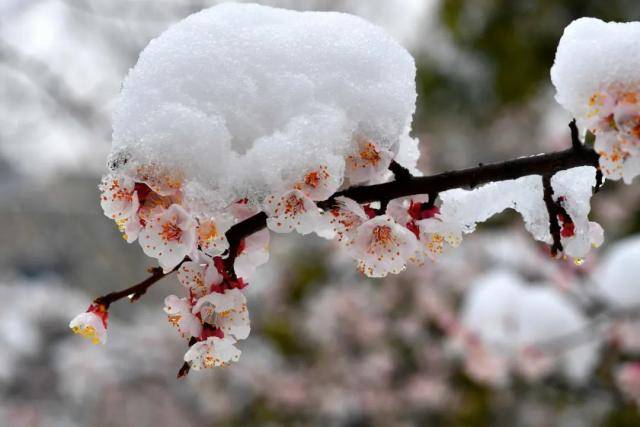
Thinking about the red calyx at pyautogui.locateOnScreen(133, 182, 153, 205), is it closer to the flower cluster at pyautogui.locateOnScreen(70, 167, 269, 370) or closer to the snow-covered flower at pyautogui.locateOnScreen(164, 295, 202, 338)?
the flower cluster at pyautogui.locateOnScreen(70, 167, 269, 370)

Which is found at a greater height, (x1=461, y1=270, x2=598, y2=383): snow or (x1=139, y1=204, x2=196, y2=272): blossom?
(x1=461, y1=270, x2=598, y2=383): snow

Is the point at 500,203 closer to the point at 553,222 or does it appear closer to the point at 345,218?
the point at 553,222

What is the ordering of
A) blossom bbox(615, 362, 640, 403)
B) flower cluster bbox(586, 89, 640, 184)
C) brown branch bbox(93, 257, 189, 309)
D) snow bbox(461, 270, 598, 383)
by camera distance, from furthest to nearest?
snow bbox(461, 270, 598, 383), blossom bbox(615, 362, 640, 403), brown branch bbox(93, 257, 189, 309), flower cluster bbox(586, 89, 640, 184)

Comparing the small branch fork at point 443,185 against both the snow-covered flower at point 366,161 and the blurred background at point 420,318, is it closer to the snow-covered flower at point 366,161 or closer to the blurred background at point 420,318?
the snow-covered flower at point 366,161

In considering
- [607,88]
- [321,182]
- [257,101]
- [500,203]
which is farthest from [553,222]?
[257,101]

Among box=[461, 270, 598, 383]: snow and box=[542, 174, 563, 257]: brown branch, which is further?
box=[461, 270, 598, 383]: snow

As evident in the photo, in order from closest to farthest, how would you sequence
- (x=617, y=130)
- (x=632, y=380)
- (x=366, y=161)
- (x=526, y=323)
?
(x=617, y=130) → (x=366, y=161) → (x=632, y=380) → (x=526, y=323)

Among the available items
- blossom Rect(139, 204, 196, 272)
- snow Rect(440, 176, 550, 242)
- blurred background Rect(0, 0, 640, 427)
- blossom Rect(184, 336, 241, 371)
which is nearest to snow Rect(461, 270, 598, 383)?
A: blurred background Rect(0, 0, 640, 427)

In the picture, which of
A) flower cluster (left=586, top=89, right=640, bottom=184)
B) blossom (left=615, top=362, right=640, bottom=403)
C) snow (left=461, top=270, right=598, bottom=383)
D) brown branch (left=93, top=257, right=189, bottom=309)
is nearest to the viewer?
flower cluster (left=586, top=89, right=640, bottom=184)
